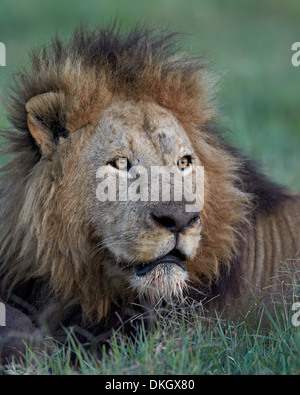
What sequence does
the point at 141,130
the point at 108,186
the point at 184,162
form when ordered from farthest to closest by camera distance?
the point at 184,162 → the point at 141,130 → the point at 108,186

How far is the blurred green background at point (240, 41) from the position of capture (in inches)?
416

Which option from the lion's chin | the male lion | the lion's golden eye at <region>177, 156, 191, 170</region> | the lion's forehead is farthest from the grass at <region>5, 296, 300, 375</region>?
the lion's forehead

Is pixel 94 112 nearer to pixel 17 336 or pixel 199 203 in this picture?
pixel 199 203

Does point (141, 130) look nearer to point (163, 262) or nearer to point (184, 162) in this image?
point (184, 162)

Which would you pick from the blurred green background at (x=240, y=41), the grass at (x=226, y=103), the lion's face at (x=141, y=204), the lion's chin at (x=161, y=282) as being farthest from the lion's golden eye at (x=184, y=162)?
the blurred green background at (x=240, y=41)

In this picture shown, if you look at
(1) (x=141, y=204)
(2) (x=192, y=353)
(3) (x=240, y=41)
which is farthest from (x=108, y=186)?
(3) (x=240, y=41)

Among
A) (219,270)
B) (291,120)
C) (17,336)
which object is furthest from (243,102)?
(17,336)

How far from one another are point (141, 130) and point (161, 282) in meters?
0.96

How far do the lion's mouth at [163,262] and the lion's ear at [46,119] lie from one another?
0.96 meters

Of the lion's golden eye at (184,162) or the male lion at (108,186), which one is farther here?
the lion's golden eye at (184,162)

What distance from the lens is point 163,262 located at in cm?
434

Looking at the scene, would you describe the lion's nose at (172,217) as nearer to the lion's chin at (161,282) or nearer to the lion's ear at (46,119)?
the lion's chin at (161,282)

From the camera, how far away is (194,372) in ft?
12.8

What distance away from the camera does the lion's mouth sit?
4336 millimetres
